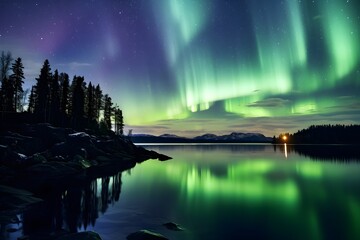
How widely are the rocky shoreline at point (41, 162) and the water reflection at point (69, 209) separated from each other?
149 centimetres

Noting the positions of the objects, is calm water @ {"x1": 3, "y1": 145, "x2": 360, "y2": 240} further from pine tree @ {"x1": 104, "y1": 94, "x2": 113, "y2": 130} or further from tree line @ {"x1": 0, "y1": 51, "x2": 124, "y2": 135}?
pine tree @ {"x1": 104, "y1": 94, "x2": 113, "y2": 130}

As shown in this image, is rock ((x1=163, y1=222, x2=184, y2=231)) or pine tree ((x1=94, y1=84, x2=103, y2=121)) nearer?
rock ((x1=163, y1=222, x2=184, y2=231))

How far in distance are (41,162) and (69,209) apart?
2611 centimetres

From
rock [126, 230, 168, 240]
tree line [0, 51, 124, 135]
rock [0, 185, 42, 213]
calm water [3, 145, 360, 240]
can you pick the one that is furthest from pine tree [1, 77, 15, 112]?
rock [126, 230, 168, 240]

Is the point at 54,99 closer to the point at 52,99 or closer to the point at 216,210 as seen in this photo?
the point at 52,99

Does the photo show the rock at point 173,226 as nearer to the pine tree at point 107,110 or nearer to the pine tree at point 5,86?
the pine tree at point 5,86

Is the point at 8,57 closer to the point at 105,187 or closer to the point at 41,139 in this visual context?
the point at 41,139

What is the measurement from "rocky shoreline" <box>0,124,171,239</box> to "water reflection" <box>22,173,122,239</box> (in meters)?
1.49

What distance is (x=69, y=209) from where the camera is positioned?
24578mm

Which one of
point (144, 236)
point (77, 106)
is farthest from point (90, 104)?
point (144, 236)

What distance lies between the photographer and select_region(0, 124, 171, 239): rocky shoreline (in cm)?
2487

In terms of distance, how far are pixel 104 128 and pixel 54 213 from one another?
273 feet

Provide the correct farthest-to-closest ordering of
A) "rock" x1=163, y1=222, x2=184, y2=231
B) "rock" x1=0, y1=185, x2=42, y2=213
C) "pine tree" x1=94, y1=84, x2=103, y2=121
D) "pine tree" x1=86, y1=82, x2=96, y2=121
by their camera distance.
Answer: "pine tree" x1=94, y1=84, x2=103, y2=121 → "pine tree" x1=86, y1=82, x2=96, y2=121 → "rock" x1=0, y1=185, x2=42, y2=213 → "rock" x1=163, y1=222, x2=184, y2=231

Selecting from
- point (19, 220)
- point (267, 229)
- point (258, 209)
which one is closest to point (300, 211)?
point (258, 209)
